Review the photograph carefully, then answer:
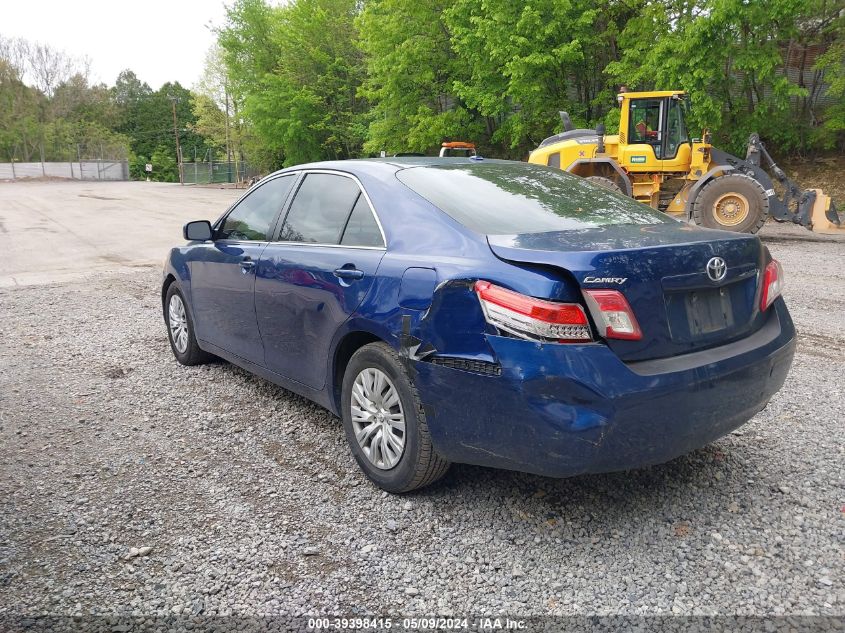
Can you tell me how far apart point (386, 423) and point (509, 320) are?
0.94m

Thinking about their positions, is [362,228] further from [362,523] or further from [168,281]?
[168,281]

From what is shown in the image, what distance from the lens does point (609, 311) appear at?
2666 mm

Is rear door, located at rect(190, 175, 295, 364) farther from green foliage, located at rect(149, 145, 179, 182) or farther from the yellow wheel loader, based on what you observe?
green foliage, located at rect(149, 145, 179, 182)

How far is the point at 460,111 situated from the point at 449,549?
28.5m

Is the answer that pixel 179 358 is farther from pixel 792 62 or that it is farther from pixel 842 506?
pixel 792 62

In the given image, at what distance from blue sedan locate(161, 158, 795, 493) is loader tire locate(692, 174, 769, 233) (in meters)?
10.1

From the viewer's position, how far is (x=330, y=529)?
3.10 m

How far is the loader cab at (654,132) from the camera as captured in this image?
560 inches

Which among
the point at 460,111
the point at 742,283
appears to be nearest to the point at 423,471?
the point at 742,283

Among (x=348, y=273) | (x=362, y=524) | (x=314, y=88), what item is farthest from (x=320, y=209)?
(x=314, y=88)

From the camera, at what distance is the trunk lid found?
270cm

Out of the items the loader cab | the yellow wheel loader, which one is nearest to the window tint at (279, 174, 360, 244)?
the yellow wheel loader

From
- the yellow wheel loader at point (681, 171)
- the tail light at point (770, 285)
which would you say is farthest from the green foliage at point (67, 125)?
the tail light at point (770, 285)

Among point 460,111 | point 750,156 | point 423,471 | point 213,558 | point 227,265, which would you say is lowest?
point 213,558
